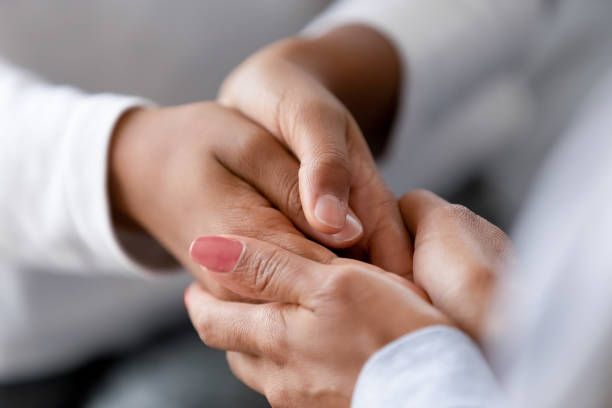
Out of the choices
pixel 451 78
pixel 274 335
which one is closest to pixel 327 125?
pixel 274 335

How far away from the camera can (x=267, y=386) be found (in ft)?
0.88

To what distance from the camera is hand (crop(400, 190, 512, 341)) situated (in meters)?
0.23

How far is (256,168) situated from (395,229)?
0.08m

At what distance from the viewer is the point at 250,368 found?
28 cm

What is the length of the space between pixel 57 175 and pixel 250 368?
0.18 m

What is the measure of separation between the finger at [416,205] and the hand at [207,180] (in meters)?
0.03

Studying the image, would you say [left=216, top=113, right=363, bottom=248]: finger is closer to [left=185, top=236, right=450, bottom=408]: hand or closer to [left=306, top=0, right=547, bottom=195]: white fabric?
[left=185, top=236, right=450, bottom=408]: hand

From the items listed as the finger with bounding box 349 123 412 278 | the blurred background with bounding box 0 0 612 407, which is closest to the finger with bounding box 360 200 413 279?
the finger with bounding box 349 123 412 278

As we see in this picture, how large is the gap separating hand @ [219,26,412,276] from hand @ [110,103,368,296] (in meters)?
0.01

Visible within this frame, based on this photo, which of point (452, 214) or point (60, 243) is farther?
point (60, 243)

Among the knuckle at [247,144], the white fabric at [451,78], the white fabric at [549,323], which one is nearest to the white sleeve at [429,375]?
the white fabric at [549,323]

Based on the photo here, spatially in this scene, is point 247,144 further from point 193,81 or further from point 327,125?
point 193,81

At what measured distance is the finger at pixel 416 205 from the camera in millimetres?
282

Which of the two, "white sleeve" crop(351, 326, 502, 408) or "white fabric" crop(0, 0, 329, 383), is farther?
"white fabric" crop(0, 0, 329, 383)
